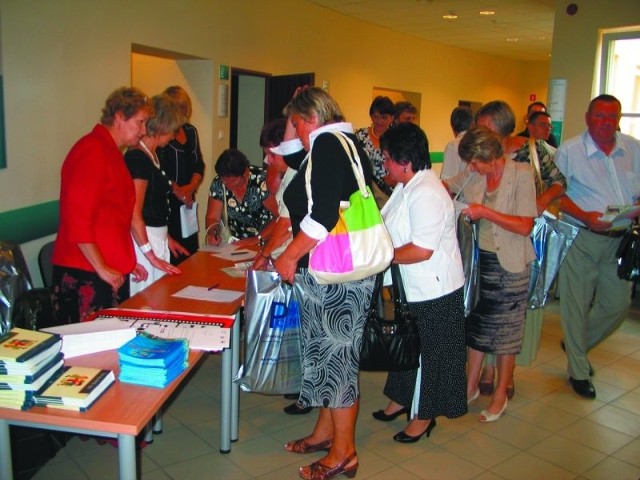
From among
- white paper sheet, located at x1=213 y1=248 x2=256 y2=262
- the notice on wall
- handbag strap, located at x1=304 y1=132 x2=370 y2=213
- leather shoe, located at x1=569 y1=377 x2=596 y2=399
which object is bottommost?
leather shoe, located at x1=569 y1=377 x2=596 y2=399

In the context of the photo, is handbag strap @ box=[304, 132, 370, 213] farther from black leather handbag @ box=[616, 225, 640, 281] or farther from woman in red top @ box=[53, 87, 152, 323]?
black leather handbag @ box=[616, 225, 640, 281]

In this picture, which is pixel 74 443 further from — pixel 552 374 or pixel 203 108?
pixel 203 108

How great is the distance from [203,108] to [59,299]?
419cm

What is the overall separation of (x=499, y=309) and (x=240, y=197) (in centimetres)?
160

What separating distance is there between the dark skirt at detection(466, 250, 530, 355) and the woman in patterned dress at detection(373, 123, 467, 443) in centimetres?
34

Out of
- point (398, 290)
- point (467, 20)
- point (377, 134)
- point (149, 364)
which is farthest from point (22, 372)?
point (467, 20)

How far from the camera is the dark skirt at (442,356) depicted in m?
Result: 2.66

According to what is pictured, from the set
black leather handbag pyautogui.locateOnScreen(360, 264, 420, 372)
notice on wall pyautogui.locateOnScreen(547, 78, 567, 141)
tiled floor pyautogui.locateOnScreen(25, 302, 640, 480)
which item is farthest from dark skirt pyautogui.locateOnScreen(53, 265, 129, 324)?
notice on wall pyautogui.locateOnScreen(547, 78, 567, 141)

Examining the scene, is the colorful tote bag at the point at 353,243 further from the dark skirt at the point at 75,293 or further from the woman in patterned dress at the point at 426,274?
the dark skirt at the point at 75,293

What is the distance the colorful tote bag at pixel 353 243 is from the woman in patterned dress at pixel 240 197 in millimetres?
1295

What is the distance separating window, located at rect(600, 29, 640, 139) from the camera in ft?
19.1

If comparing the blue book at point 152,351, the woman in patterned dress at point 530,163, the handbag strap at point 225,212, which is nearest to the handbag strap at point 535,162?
the woman in patterned dress at point 530,163

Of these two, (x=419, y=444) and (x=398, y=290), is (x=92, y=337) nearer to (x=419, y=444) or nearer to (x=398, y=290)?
(x=398, y=290)

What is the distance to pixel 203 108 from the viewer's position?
639cm
